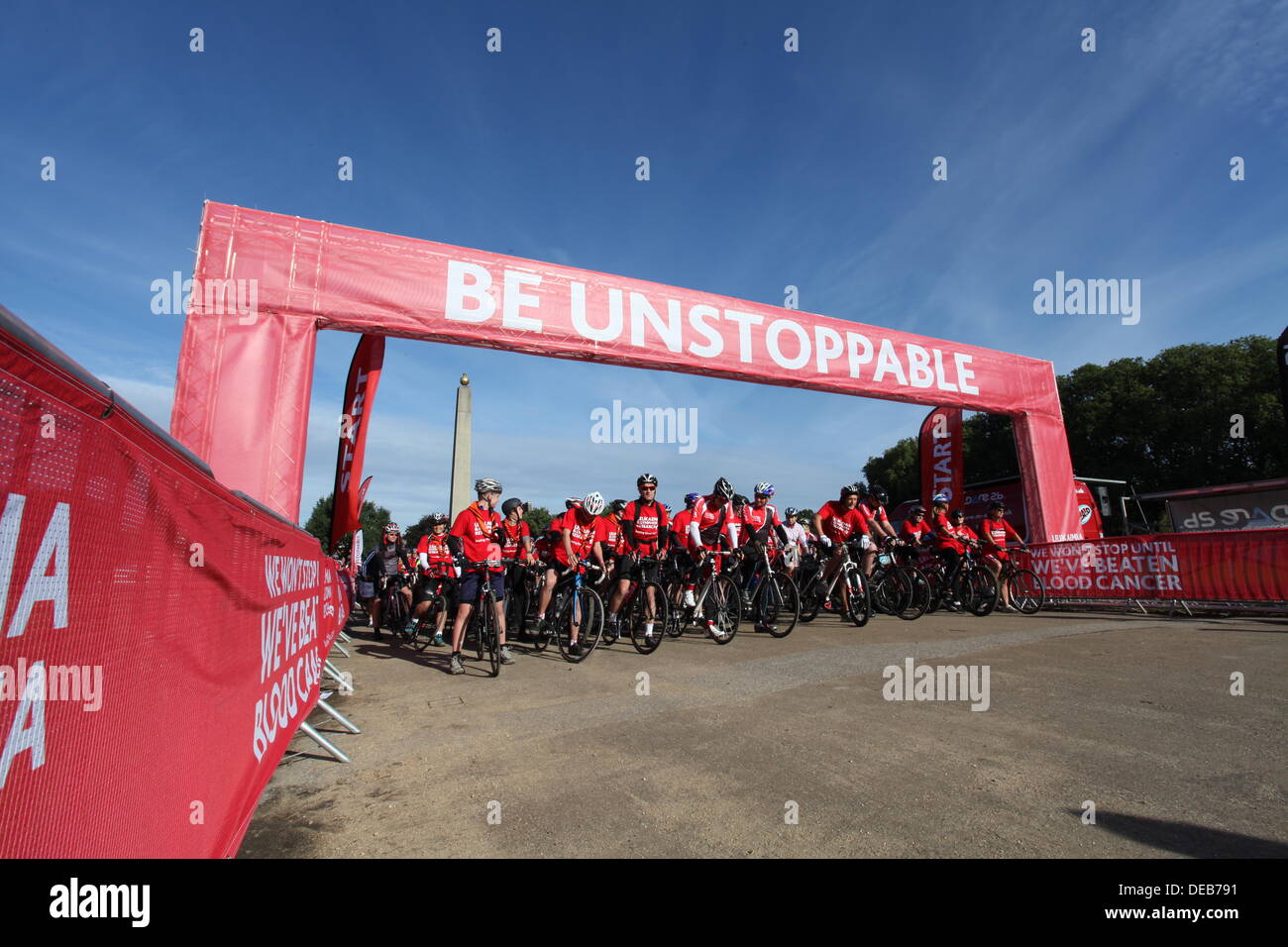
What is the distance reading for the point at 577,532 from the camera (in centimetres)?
828

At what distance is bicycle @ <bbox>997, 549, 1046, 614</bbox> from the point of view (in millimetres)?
10711

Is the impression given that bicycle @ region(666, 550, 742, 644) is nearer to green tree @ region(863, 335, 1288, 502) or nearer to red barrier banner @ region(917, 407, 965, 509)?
red barrier banner @ region(917, 407, 965, 509)

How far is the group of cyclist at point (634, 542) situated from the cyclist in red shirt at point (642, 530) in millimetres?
12

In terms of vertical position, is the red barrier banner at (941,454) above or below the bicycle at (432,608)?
above

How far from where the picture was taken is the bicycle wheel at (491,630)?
256 inches

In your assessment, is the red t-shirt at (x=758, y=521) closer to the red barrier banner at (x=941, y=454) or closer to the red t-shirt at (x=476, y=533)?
the red t-shirt at (x=476, y=533)

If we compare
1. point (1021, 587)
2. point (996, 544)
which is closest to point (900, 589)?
point (996, 544)

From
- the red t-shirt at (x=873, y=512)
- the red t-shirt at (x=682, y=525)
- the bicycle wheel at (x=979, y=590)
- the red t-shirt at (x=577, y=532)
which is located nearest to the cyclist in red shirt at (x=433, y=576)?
the red t-shirt at (x=577, y=532)

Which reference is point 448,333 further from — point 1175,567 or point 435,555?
point 1175,567

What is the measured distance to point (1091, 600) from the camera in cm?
1169

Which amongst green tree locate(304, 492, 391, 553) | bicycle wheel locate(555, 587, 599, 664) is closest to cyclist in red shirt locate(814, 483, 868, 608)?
bicycle wheel locate(555, 587, 599, 664)

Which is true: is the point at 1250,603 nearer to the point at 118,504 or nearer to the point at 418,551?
the point at 418,551
